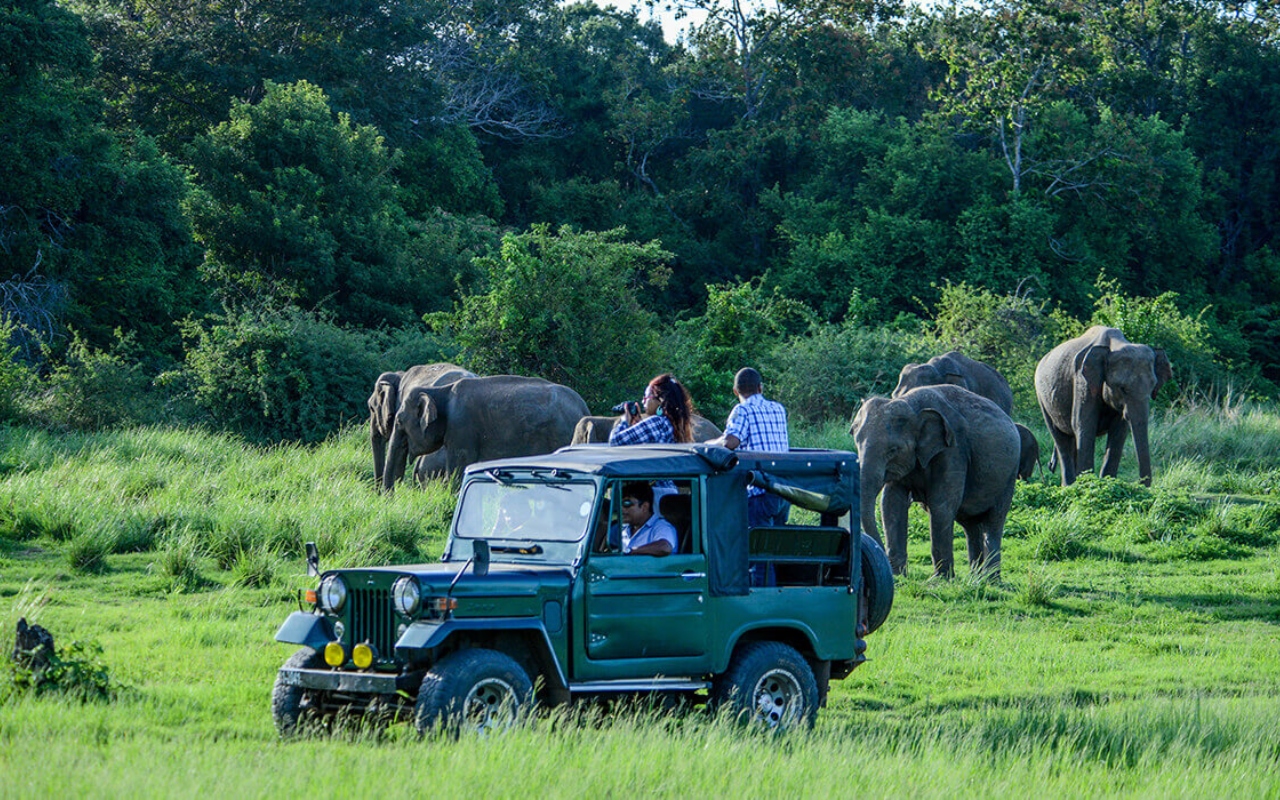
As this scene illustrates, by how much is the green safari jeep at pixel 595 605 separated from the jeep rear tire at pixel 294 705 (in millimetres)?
10

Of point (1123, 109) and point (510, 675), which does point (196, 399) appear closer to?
point (510, 675)

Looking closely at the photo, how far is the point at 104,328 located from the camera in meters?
31.6

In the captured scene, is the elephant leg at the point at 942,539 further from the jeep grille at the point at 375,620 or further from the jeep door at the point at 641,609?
the jeep grille at the point at 375,620

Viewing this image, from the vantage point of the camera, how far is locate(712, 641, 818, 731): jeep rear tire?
860cm

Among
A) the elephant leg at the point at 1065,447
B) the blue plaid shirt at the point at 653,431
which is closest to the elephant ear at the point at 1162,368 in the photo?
the elephant leg at the point at 1065,447

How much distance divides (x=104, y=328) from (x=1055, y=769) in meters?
26.9

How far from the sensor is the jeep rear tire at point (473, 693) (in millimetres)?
7523

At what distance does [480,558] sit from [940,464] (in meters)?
8.26

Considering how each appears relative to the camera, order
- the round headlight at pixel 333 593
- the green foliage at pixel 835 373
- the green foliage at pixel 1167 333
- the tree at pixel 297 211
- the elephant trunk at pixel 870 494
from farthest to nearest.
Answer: the tree at pixel 297 211 → the green foliage at pixel 1167 333 → the green foliage at pixel 835 373 → the elephant trunk at pixel 870 494 → the round headlight at pixel 333 593

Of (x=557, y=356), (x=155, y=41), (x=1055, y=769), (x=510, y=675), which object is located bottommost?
(x=1055, y=769)

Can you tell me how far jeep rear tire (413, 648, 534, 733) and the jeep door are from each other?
18.5 inches

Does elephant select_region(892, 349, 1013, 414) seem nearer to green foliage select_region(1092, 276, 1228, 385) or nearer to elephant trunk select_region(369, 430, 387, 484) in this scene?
elephant trunk select_region(369, 430, 387, 484)

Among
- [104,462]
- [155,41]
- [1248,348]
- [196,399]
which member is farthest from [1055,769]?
[1248,348]

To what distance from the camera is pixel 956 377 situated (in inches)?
872
